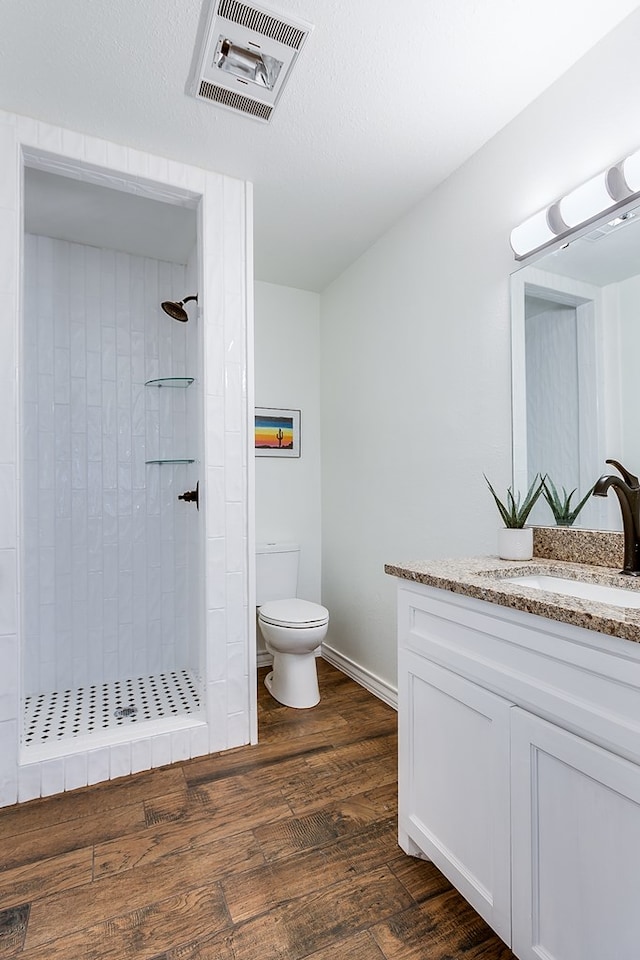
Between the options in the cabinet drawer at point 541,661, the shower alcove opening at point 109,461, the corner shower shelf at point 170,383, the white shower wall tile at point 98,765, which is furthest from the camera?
the corner shower shelf at point 170,383

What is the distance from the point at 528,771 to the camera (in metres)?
1.06

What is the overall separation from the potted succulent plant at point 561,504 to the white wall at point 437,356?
0.58 ft

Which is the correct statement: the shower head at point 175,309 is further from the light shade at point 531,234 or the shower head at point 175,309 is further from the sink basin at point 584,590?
the sink basin at point 584,590

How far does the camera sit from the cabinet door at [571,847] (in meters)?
0.88

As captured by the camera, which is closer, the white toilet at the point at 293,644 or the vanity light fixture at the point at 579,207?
the vanity light fixture at the point at 579,207

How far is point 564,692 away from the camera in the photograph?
99cm

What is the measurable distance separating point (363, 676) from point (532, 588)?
1755mm

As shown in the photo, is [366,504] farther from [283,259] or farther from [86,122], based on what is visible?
[86,122]

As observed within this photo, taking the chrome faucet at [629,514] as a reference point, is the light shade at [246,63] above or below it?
above

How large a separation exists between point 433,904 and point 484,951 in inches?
6.2

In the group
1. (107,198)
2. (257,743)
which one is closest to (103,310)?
(107,198)

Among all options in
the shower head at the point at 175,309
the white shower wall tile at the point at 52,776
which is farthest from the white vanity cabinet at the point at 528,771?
the shower head at the point at 175,309

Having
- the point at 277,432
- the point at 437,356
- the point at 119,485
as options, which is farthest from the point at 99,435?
the point at 437,356

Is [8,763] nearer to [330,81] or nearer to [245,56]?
[245,56]
